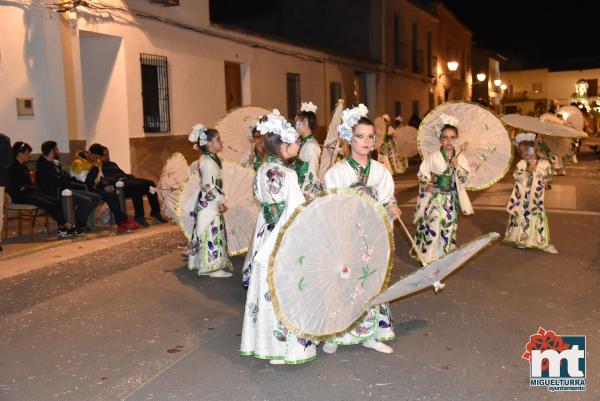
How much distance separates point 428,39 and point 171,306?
31.5 m

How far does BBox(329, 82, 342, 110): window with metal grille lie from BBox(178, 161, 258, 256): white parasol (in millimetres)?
15007

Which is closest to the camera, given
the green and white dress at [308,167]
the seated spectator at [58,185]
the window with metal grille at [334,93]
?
the green and white dress at [308,167]

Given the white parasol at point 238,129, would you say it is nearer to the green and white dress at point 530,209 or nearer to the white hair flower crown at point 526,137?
the white hair flower crown at point 526,137

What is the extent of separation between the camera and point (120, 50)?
12.2 m

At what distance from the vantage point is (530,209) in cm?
806

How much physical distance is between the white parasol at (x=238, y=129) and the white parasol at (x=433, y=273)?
4.98m

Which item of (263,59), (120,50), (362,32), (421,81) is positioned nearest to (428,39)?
(421,81)

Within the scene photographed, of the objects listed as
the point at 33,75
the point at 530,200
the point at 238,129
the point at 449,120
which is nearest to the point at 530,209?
the point at 530,200

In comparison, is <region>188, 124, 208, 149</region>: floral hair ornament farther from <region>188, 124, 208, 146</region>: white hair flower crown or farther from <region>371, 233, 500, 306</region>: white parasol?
<region>371, 233, 500, 306</region>: white parasol

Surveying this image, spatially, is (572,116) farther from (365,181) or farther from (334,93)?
(365,181)

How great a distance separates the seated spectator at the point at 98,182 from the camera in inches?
378

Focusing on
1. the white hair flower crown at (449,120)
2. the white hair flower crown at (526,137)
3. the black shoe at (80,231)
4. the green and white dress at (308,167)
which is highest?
the white hair flower crown at (449,120)

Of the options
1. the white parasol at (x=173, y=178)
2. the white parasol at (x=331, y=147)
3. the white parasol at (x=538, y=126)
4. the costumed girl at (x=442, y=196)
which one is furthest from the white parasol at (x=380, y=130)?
the costumed girl at (x=442, y=196)

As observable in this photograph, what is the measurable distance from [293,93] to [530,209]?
1211 cm
